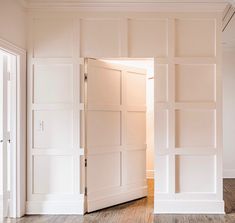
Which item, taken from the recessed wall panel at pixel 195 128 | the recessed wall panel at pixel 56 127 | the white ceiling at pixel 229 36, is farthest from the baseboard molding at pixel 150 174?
the white ceiling at pixel 229 36

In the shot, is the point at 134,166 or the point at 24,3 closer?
the point at 24,3

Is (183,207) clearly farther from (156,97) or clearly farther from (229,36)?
(229,36)

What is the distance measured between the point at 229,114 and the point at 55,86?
406 cm

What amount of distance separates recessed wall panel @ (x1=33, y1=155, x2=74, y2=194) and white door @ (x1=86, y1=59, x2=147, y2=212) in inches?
9.7

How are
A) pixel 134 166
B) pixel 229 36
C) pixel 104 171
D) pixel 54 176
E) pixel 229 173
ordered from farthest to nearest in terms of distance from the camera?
1. pixel 229 173
2. pixel 229 36
3. pixel 134 166
4. pixel 104 171
5. pixel 54 176

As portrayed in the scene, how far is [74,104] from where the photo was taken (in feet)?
14.3

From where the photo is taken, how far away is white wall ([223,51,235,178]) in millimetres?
6938

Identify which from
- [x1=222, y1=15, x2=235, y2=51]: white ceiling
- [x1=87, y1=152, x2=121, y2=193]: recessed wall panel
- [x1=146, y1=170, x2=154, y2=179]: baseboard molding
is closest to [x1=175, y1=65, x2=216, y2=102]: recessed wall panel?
[x1=87, y1=152, x2=121, y2=193]: recessed wall panel

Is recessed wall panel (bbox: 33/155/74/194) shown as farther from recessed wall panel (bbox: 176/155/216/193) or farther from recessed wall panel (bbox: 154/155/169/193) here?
recessed wall panel (bbox: 176/155/216/193)

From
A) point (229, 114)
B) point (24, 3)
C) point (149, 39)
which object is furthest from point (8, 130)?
point (229, 114)

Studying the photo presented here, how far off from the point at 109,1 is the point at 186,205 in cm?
278

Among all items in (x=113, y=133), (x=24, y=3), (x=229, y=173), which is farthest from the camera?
(x=229, y=173)

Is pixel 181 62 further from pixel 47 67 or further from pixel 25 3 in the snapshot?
pixel 25 3

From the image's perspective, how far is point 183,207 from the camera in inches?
171
